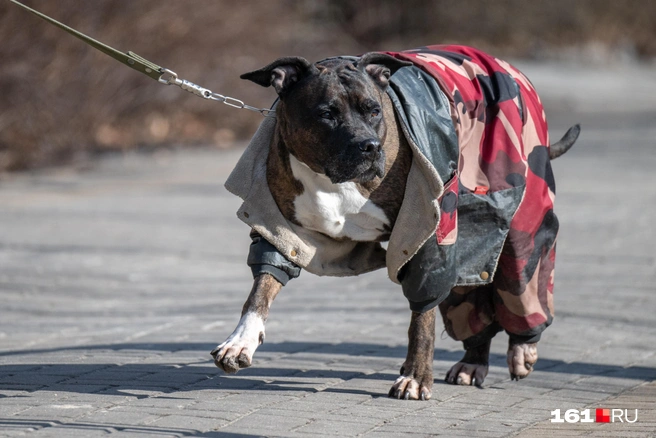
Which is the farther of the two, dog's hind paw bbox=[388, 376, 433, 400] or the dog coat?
dog's hind paw bbox=[388, 376, 433, 400]

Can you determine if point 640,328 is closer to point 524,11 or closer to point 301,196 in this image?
point 301,196

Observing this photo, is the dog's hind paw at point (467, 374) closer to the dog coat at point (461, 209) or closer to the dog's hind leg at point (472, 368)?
the dog's hind leg at point (472, 368)

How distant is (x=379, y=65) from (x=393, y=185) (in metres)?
0.54

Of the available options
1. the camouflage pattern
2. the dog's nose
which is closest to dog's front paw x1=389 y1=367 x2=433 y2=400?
the camouflage pattern

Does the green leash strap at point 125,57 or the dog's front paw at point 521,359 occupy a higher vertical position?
the green leash strap at point 125,57

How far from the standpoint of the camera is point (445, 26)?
27.7 metres

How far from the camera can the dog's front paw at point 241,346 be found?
4133 mm

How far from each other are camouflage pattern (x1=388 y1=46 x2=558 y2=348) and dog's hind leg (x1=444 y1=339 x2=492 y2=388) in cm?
6

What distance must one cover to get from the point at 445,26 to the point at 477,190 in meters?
23.8

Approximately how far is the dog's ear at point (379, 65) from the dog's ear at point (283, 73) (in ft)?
0.71

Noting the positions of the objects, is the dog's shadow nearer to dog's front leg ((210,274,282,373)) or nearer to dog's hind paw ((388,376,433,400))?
dog's hind paw ((388,376,433,400))

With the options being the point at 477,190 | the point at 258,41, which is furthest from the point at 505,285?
the point at 258,41

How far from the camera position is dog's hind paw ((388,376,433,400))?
4559mm

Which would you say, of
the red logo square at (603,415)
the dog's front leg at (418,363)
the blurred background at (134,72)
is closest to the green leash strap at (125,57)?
the dog's front leg at (418,363)
